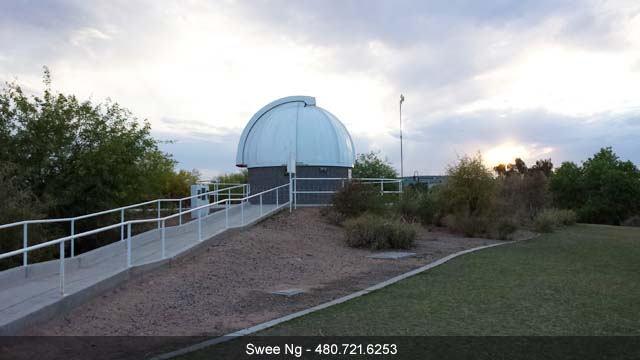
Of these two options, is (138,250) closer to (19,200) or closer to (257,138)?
(19,200)

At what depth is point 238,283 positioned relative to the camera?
938 centimetres

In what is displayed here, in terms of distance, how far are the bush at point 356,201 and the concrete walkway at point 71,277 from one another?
15.1 ft

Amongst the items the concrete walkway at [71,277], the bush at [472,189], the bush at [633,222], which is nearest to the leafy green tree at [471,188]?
the bush at [472,189]

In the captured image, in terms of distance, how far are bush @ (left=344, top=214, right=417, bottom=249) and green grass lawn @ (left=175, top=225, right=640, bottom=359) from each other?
215cm

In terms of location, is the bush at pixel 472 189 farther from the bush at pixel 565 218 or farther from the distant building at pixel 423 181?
the bush at pixel 565 218

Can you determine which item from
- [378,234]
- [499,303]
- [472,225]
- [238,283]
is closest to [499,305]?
[499,303]

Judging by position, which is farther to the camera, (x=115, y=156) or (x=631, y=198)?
(x=631, y=198)

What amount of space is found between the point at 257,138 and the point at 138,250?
11.0 m

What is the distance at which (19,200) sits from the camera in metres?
12.3

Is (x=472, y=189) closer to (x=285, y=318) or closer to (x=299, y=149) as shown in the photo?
(x=299, y=149)

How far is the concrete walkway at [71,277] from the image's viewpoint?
259 inches

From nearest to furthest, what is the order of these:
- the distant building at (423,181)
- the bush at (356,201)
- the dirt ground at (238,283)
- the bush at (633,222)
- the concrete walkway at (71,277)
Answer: the concrete walkway at (71,277) → the dirt ground at (238,283) → the bush at (356,201) → the distant building at (423,181) → the bush at (633,222)

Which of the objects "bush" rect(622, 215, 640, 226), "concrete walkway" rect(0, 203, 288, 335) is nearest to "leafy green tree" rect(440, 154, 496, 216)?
"concrete walkway" rect(0, 203, 288, 335)
